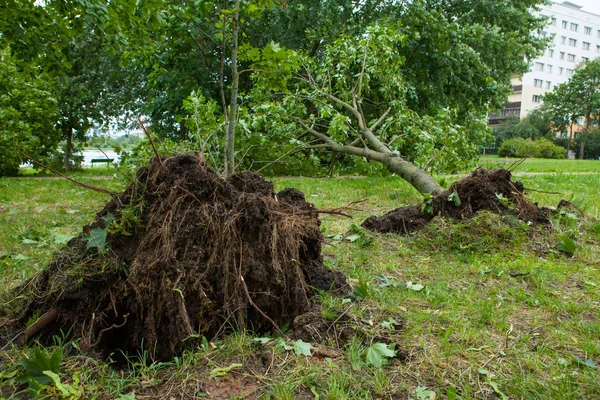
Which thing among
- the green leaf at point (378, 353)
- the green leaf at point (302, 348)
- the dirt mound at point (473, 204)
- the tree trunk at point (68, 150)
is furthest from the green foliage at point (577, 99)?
the green leaf at point (302, 348)

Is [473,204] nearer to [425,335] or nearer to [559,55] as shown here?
[425,335]

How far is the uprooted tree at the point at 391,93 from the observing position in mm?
8336

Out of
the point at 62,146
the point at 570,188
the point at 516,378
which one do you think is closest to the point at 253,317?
the point at 516,378

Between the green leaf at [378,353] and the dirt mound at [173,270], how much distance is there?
0.57m

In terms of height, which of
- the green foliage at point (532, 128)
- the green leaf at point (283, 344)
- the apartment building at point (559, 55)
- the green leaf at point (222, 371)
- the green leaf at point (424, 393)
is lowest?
the green leaf at point (424, 393)

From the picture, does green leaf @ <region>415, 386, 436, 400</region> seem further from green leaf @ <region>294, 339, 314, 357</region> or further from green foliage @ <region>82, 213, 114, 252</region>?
green foliage @ <region>82, 213, 114, 252</region>

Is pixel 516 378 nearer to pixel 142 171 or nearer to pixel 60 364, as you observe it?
pixel 60 364

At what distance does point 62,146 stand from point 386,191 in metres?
17.2

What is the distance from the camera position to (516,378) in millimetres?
2195

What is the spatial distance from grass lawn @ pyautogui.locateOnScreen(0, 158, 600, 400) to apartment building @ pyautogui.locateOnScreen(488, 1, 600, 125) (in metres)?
67.4

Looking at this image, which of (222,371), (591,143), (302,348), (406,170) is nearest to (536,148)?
(591,143)

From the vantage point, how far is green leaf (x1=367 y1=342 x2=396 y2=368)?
2.31 metres

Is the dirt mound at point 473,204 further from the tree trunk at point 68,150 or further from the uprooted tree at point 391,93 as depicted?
the tree trunk at point 68,150

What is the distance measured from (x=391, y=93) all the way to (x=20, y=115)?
10838 mm
